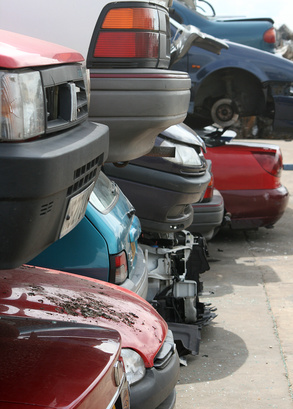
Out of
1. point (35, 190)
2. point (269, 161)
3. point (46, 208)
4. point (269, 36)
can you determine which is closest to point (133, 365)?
point (46, 208)

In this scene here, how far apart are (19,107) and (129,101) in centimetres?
217

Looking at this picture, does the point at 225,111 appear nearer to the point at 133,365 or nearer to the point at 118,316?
the point at 118,316

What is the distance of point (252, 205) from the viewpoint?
8.47m

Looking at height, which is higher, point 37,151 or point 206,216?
point 37,151

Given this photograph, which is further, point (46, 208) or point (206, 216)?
point (206, 216)

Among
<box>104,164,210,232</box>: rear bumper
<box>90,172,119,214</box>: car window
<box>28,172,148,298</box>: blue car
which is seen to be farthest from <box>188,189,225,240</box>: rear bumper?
<box>28,172,148,298</box>: blue car

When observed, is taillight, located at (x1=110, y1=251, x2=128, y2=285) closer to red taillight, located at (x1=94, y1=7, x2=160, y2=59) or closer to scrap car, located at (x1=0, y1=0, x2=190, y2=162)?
scrap car, located at (x1=0, y1=0, x2=190, y2=162)

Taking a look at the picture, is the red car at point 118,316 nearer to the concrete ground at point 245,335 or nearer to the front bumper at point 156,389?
the front bumper at point 156,389

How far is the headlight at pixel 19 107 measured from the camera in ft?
6.51

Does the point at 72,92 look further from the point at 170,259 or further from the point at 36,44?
the point at 170,259

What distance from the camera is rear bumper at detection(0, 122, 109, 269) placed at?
193 centimetres

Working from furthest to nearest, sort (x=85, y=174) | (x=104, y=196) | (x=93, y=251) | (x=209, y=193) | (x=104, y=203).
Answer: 1. (x=209, y=193)
2. (x=104, y=196)
3. (x=104, y=203)
4. (x=93, y=251)
5. (x=85, y=174)

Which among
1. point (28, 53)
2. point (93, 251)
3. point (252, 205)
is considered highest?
point (28, 53)

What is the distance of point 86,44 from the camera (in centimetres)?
429
